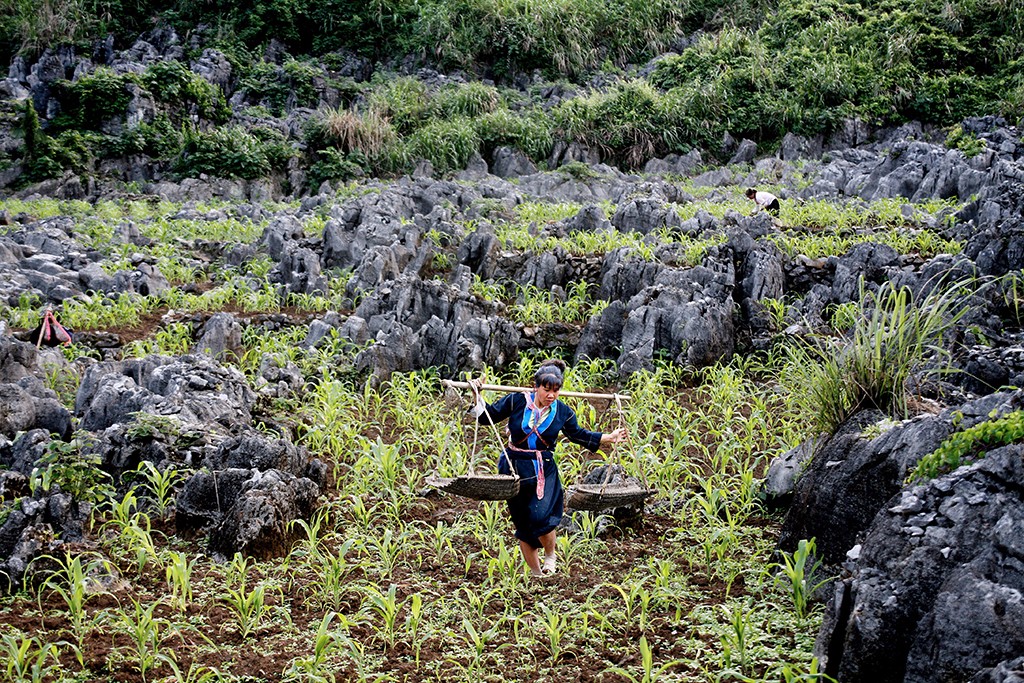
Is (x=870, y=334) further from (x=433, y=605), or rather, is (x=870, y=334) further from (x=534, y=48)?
(x=534, y=48)

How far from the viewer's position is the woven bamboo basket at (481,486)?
14.1 ft

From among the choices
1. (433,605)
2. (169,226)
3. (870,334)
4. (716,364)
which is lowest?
(169,226)

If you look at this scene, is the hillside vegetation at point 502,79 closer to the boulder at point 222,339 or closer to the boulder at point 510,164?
the boulder at point 510,164

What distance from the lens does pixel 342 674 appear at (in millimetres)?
3959

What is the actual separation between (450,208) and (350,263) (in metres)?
2.02

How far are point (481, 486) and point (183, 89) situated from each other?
719 inches

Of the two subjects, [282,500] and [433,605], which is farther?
[282,500]

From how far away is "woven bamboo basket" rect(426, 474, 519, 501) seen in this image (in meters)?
4.31

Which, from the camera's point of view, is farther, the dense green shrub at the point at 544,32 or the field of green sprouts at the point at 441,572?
the dense green shrub at the point at 544,32

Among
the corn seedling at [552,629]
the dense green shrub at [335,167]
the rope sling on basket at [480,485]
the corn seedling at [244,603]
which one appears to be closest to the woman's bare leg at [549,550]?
the corn seedling at [552,629]

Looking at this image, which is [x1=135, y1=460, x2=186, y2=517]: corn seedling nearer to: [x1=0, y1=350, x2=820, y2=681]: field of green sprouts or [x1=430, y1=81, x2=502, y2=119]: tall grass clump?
[x1=0, y1=350, x2=820, y2=681]: field of green sprouts

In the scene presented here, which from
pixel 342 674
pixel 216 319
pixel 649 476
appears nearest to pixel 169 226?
pixel 216 319

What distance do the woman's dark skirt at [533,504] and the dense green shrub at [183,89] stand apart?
17665mm

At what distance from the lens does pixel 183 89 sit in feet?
65.1
